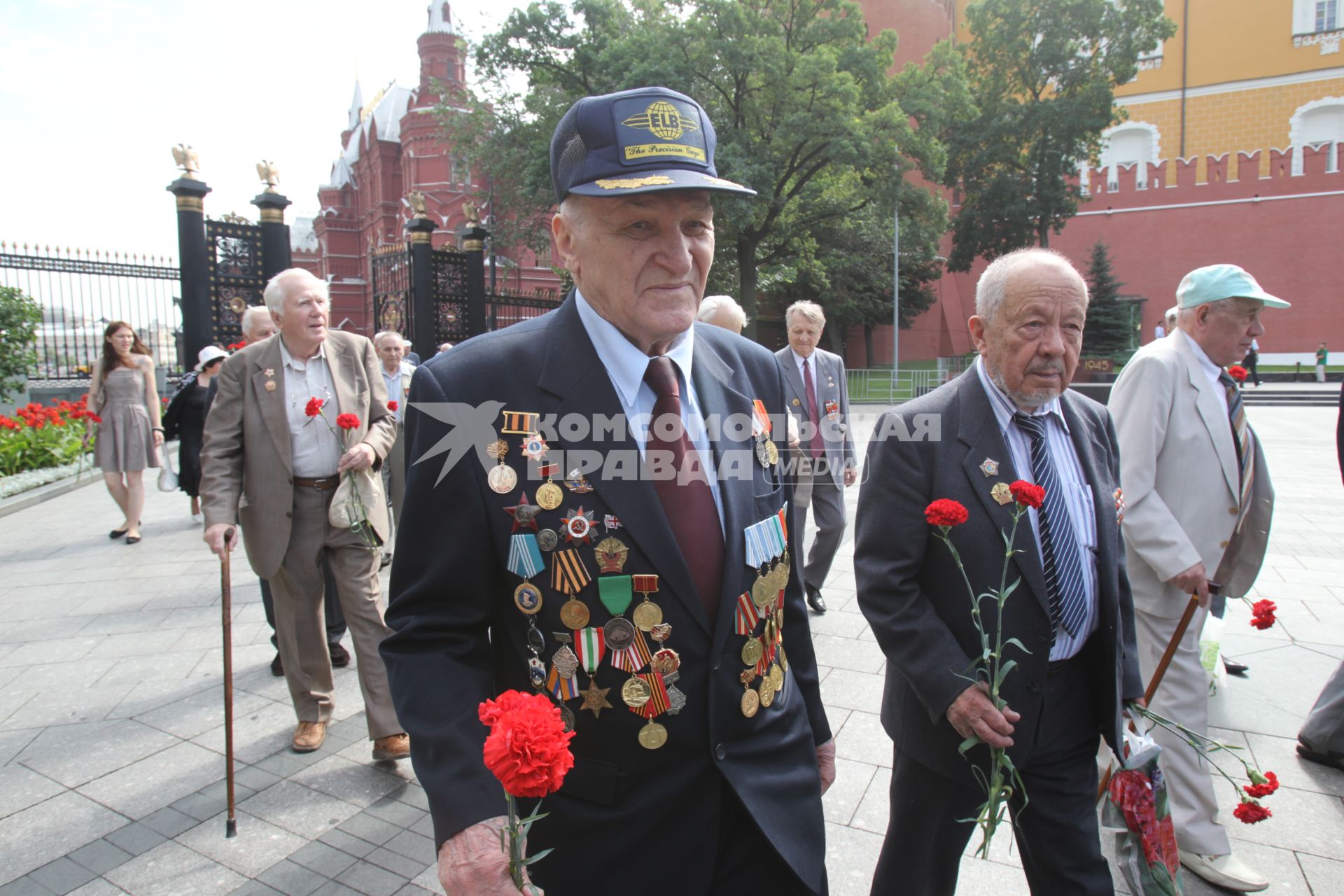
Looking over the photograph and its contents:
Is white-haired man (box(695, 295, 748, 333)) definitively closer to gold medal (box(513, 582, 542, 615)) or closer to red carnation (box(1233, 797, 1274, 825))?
red carnation (box(1233, 797, 1274, 825))

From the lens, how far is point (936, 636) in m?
2.04

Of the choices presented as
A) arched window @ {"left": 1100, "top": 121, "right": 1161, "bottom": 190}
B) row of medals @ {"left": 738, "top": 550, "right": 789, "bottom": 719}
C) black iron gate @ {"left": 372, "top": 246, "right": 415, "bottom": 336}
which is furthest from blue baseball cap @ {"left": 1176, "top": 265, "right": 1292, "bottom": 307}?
arched window @ {"left": 1100, "top": 121, "right": 1161, "bottom": 190}

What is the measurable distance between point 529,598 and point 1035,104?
35.4 m

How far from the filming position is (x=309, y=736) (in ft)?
12.1

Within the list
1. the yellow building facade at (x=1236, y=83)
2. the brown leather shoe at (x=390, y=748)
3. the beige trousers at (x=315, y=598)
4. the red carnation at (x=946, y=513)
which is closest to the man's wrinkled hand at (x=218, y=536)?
the beige trousers at (x=315, y=598)

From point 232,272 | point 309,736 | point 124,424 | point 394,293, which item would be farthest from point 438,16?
point 309,736

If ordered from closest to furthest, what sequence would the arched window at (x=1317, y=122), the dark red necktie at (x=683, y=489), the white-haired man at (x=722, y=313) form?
the dark red necktie at (x=683, y=489) → the white-haired man at (x=722, y=313) → the arched window at (x=1317, y=122)

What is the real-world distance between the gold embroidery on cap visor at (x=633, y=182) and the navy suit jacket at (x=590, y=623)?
303 millimetres

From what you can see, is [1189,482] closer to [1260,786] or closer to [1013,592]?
[1260,786]

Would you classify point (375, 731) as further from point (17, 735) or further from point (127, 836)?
point (17, 735)

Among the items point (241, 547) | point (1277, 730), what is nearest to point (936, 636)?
point (1277, 730)

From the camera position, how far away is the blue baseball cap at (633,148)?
4.77 ft

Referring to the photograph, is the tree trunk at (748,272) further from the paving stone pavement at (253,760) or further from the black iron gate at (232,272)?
the paving stone pavement at (253,760)

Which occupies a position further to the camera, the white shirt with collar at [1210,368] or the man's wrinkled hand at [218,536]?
the man's wrinkled hand at [218,536]
